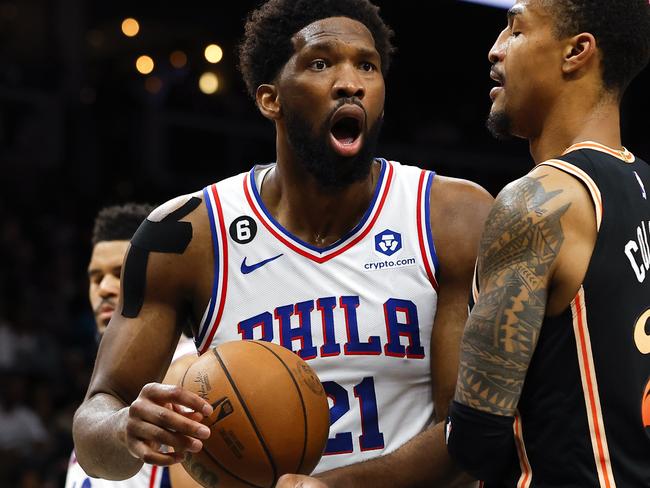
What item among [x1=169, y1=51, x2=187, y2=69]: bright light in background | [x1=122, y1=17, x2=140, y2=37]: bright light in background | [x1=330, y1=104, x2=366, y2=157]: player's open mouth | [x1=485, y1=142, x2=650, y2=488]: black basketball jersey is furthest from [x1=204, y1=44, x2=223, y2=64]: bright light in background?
[x1=485, y1=142, x2=650, y2=488]: black basketball jersey

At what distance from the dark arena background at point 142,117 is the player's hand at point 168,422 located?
8192mm

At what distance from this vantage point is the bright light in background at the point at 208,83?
Result: 1433 cm

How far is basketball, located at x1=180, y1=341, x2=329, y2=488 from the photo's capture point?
2.83m

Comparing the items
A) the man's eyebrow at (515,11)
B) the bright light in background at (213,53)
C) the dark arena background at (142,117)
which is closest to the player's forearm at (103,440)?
the man's eyebrow at (515,11)

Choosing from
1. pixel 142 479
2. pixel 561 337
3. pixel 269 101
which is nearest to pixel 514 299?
pixel 561 337

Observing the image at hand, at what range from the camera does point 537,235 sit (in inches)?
101

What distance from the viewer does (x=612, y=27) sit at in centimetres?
281

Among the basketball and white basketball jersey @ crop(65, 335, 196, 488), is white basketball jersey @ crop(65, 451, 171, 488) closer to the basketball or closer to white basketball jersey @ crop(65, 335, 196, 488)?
white basketball jersey @ crop(65, 335, 196, 488)

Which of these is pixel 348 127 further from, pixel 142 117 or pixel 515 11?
pixel 142 117

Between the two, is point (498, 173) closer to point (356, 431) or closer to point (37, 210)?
point (37, 210)

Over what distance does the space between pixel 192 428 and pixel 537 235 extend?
903 millimetres

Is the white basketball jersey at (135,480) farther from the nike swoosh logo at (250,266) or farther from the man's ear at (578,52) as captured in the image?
the man's ear at (578,52)

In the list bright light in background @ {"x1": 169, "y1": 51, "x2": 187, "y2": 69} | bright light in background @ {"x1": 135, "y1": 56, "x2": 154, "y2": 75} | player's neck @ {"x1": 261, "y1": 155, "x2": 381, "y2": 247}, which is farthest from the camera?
bright light in background @ {"x1": 135, "y1": 56, "x2": 154, "y2": 75}

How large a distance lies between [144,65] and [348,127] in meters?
12.0
